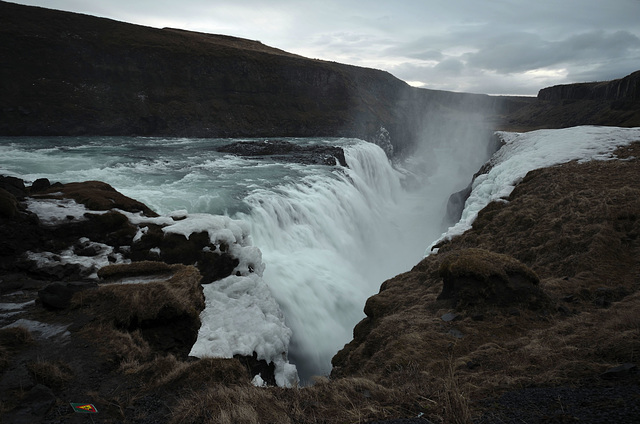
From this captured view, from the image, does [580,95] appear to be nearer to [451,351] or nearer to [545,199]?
[545,199]

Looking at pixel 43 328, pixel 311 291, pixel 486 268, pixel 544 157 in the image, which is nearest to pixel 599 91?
pixel 544 157

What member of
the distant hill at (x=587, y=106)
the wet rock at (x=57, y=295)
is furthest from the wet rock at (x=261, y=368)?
the distant hill at (x=587, y=106)

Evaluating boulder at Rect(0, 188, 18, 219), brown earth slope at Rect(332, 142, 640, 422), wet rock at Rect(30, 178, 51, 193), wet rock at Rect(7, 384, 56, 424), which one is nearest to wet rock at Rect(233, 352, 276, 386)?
brown earth slope at Rect(332, 142, 640, 422)

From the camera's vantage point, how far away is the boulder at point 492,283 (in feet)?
27.1

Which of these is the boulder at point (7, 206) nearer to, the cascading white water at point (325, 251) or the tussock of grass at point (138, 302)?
the tussock of grass at point (138, 302)

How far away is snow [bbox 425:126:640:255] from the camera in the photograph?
18.7 metres

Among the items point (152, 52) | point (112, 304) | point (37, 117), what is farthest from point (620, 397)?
point (152, 52)

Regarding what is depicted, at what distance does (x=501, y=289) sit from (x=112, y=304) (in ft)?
28.9

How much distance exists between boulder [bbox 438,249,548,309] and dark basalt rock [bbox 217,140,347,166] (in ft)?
96.4

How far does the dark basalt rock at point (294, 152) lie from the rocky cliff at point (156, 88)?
78.4 feet

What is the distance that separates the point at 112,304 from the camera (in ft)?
24.1

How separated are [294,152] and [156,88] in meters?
42.0

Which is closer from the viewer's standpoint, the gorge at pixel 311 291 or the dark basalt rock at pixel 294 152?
the gorge at pixel 311 291

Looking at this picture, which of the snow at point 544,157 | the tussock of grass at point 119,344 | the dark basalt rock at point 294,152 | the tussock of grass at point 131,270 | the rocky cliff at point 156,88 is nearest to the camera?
the tussock of grass at point 119,344
